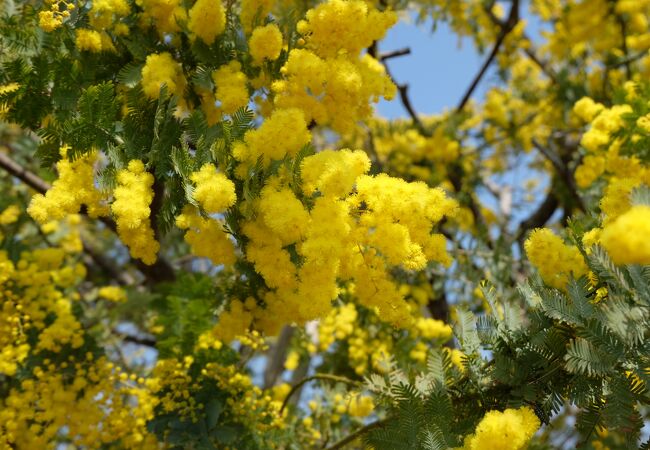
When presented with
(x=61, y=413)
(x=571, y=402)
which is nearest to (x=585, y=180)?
(x=571, y=402)

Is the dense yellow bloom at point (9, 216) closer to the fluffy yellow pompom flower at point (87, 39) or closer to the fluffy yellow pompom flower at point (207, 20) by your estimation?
the fluffy yellow pompom flower at point (87, 39)

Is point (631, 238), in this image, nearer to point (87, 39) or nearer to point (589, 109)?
point (87, 39)

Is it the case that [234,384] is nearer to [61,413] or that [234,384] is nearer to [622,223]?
[61,413]

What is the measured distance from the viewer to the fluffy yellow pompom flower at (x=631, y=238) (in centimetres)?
129

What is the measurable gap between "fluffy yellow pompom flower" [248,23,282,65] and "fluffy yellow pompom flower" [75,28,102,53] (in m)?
0.59

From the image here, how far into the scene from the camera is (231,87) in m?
2.34

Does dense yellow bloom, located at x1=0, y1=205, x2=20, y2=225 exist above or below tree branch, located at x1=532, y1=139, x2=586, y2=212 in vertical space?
above

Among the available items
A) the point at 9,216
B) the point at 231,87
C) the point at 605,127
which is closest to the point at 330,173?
the point at 231,87

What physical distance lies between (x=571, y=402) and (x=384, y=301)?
657 mm

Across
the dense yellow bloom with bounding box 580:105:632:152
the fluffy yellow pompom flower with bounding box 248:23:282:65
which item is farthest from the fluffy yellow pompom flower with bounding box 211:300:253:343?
the dense yellow bloom with bounding box 580:105:632:152

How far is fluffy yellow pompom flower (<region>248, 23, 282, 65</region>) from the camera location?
7.73 ft

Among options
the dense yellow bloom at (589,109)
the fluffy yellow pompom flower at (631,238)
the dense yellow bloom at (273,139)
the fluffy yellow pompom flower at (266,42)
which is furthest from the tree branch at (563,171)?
the fluffy yellow pompom flower at (631,238)

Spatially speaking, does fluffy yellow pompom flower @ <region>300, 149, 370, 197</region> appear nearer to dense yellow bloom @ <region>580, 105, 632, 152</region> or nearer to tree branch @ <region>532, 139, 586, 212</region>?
dense yellow bloom @ <region>580, 105, 632, 152</region>

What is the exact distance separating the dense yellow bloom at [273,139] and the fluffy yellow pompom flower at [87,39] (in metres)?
0.83
